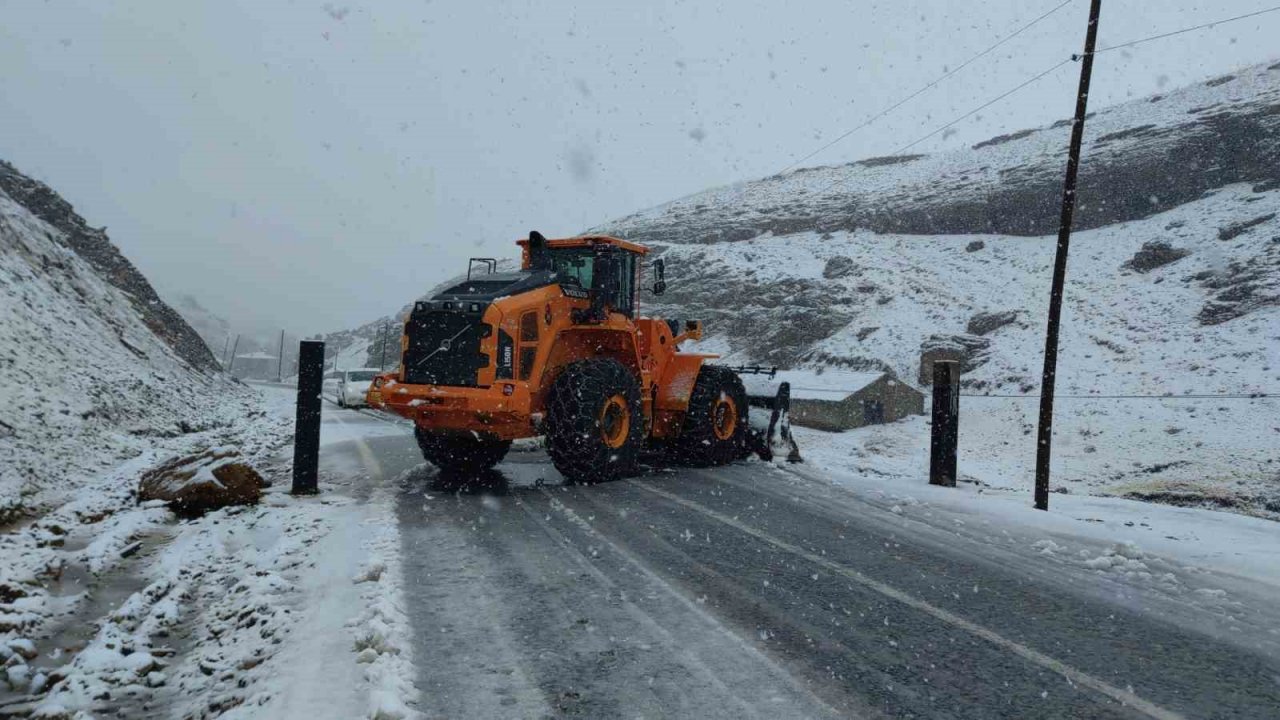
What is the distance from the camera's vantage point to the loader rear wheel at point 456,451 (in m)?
9.42

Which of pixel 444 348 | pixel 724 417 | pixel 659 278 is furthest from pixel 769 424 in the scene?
pixel 444 348

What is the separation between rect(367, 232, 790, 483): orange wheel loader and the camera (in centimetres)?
771

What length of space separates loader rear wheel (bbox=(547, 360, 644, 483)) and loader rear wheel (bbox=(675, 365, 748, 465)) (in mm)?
1658

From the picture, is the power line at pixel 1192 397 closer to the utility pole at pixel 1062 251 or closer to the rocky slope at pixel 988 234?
the rocky slope at pixel 988 234

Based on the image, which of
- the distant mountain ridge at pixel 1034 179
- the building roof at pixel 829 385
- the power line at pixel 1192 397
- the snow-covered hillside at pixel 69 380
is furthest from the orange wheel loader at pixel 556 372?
the distant mountain ridge at pixel 1034 179

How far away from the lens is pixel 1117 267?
42750mm

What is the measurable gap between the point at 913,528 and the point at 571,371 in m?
3.88

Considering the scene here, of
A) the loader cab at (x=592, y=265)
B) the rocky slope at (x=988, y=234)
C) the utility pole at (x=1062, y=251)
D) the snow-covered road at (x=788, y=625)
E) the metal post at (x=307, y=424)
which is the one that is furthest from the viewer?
the rocky slope at (x=988, y=234)

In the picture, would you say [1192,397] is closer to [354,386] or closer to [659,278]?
[659,278]

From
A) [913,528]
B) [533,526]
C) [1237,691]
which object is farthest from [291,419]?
[1237,691]

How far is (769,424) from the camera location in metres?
11.9

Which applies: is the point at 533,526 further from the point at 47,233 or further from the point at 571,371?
the point at 47,233

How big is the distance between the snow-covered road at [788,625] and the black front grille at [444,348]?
155 cm

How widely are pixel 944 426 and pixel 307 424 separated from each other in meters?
8.82
